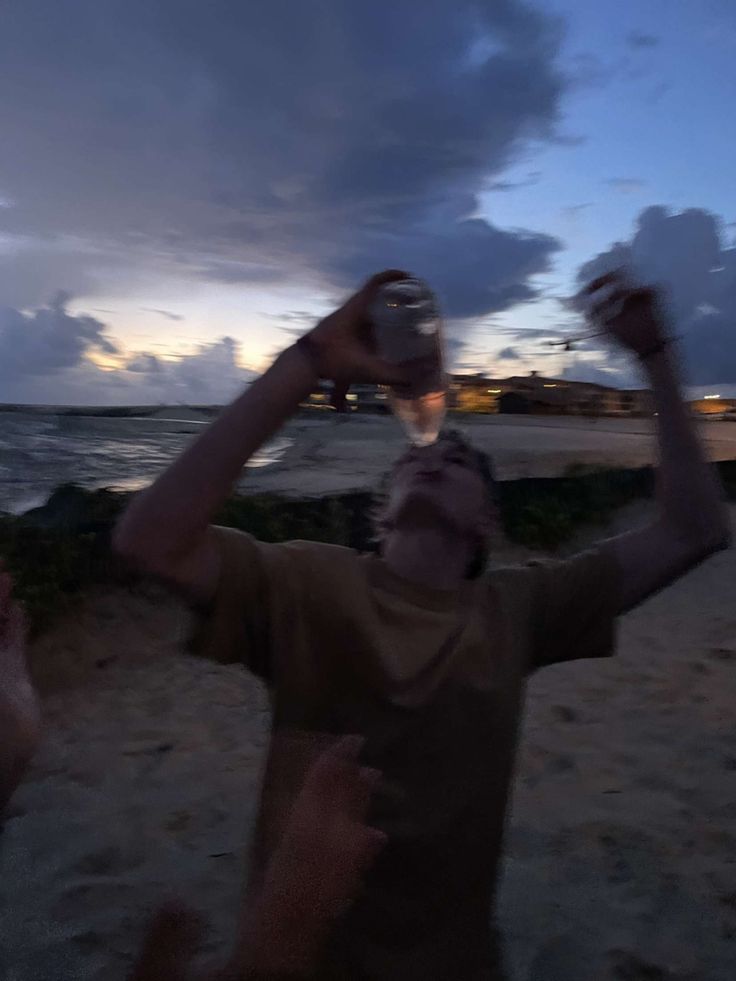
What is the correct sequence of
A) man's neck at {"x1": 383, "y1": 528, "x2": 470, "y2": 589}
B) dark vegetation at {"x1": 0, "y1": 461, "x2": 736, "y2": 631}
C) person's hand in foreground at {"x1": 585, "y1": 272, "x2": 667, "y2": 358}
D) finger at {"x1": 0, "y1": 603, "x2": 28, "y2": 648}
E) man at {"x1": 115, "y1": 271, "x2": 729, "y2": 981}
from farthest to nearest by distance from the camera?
dark vegetation at {"x1": 0, "y1": 461, "x2": 736, "y2": 631} < person's hand in foreground at {"x1": 585, "y1": 272, "x2": 667, "y2": 358} < man's neck at {"x1": 383, "y1": 528, "x2": 470, "y2": 589} < man at {"x1": 115, "y1": 271, "x2": 729, "y2": 981} < finger at {"x1": 0, "y1": 603, "x2": 28, "y2": 648}

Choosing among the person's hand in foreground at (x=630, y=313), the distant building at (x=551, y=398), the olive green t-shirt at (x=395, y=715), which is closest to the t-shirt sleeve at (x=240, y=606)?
the olive green t-shirt at (x=395, y=715)

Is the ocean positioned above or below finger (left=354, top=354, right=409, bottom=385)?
below

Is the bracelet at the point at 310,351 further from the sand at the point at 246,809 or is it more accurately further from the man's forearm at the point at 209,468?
the sand at the point at 246,809

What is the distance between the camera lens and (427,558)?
1.51 metres

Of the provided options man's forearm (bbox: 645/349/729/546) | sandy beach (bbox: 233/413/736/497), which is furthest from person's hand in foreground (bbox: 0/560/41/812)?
sandy beach (bbox: 233/413/736/497)

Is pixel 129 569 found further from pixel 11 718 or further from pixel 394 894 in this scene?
pixel 394 894

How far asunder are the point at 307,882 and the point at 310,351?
0.74 m

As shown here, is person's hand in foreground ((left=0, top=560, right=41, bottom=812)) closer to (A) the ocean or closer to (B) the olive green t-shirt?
Answer: (B) the olive green t-shirt

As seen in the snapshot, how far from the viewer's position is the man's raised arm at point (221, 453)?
118 cm

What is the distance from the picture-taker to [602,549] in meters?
1.62

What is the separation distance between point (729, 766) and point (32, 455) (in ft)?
18.4

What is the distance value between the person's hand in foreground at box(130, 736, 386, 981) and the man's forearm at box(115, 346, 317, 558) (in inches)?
16.8

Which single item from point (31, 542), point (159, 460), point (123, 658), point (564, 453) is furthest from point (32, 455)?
point (564, 453)

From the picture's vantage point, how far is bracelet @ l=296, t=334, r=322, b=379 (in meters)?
1.27
